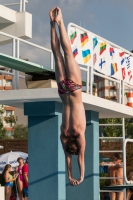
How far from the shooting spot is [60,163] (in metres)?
13.5

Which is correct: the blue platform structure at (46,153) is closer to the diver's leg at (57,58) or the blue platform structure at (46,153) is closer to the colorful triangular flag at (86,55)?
the colorful triangular flag at (86,55)

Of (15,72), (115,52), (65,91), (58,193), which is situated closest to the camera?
(65,91)

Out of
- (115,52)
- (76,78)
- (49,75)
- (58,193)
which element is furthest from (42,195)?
(76,78)

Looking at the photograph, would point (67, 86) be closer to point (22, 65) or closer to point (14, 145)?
point (22, 65)

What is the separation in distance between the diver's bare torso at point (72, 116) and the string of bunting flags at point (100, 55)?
628cm

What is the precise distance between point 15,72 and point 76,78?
25.5 feet

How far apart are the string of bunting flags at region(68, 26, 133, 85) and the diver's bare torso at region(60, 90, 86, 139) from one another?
6285 mm

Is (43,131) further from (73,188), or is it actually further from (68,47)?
(68,47)

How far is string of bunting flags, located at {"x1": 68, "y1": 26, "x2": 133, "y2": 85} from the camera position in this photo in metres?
13.2

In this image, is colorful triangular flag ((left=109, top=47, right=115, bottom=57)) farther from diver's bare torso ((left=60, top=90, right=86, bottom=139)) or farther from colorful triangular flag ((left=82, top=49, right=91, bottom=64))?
diver's bare torso ((left=60, top=90, right=86, bottom=139))

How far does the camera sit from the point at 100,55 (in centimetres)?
1443

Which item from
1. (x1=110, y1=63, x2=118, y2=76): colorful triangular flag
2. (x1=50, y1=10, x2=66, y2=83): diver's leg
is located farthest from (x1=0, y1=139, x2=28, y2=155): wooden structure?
(x1=50, y1=10, x2=66, y2=83): diver's leg

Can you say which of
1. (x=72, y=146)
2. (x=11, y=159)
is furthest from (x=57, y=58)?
(x=11, y=159)

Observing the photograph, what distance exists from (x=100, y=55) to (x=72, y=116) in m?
7.99
